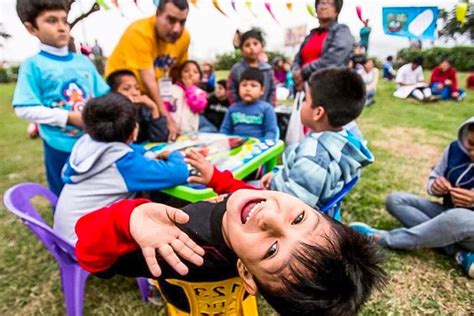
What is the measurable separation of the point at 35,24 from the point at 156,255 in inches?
63.5

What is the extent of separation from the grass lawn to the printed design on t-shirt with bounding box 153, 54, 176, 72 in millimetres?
1460

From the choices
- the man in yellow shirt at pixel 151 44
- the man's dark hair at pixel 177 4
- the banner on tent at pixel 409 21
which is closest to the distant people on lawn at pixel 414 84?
the banner on tent at pixel 409 21

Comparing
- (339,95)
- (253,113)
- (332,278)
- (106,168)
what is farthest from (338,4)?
(332,278)

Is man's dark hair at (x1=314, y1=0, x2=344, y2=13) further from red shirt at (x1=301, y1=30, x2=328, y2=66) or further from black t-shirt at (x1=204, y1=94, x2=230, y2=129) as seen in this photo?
black t-shirt at (x1=204, y1=94, x2=230, y2=129)

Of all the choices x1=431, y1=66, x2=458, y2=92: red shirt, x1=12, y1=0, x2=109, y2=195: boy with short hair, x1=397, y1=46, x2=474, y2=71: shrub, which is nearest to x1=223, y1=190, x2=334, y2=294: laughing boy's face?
x1=12, y1=0, x2=109, y2=195: boy with short hair

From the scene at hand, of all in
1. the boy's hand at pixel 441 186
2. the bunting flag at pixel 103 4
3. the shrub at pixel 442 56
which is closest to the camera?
the boy's hand at pixel 441 186

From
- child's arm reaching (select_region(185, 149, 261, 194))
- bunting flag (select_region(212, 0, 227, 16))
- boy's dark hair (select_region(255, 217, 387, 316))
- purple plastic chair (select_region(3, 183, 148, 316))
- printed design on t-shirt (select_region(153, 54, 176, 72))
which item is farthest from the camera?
bunting flag (select_region(212, 0, 227, 16))

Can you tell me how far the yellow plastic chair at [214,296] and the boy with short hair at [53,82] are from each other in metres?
1.25

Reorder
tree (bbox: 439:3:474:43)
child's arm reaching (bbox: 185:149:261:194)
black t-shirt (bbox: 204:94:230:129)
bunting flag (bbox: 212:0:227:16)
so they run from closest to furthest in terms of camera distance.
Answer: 1. child's arm reaching (bbox: 185:149:261:194)
2. black t-shirt (bbox: 204:94:230:129)
3. bunting flag (bbox: 212:0:227:16)
4. tree (bbox: 439:3:474:43)

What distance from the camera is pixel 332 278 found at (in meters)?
0.70

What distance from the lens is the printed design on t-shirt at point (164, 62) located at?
2.58 metres

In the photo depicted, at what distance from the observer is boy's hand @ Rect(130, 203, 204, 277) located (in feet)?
2.49

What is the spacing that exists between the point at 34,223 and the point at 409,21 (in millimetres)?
5870

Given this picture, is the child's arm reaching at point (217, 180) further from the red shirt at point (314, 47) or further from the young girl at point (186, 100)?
the red shirt at point (314, 47)
